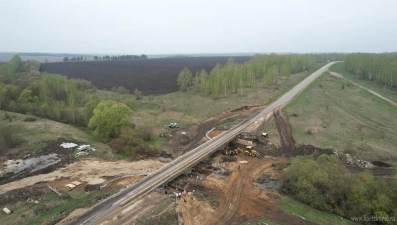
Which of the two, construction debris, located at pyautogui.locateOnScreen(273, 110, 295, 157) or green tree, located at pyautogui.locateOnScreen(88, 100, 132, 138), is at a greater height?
green tree, located at pyautogui.locateOnScreen(88, 100, 132, 138)

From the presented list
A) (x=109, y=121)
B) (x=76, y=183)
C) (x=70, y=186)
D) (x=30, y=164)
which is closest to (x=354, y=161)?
(x=76, y=183)

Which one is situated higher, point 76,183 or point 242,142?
point 242,142

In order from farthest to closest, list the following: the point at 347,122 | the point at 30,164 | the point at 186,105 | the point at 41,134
Answer: the point at 186,105 < the point at 347,122 < the point at 41,134 < the point at 30,164

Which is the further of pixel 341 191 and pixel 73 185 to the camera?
pixel 73 185

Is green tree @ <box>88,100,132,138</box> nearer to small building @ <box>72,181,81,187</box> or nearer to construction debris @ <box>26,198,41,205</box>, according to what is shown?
small building @ <box>72,181,81,187</box>

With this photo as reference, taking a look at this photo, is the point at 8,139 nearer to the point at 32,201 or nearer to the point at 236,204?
the point at 32,201

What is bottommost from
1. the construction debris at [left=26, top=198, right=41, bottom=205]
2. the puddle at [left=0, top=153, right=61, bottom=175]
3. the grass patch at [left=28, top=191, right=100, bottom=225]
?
the grass patch at [left=28, top=191, right=100, bottom=225]

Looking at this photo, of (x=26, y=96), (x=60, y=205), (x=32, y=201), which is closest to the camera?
(x=60, y=205)

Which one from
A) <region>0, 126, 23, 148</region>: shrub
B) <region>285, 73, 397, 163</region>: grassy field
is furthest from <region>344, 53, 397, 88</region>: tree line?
<region>0, 126, 23, 148</region>: shrub
